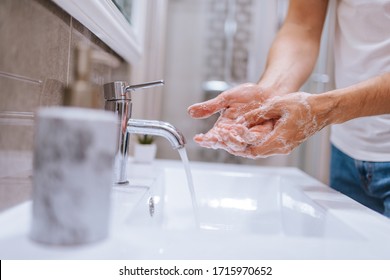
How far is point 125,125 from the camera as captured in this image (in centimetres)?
58

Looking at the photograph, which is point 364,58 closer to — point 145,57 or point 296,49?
point 296,49

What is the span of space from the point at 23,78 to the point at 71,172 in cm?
22

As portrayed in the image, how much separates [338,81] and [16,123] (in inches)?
28.8

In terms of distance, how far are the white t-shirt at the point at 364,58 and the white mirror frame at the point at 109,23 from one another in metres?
0.52

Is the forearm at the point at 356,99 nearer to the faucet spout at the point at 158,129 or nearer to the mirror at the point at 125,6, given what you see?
the faucet spout at the point at 158,129

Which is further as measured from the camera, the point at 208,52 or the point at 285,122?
the point at 208,52

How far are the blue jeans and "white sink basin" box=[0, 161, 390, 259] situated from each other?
9cm

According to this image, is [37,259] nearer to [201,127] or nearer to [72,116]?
[72,116]

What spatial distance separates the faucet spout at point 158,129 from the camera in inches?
22.1

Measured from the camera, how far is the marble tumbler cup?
0.80 ft

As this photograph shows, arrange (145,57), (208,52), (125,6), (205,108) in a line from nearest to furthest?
(205,108), (125,6), (145,57), (208,52)

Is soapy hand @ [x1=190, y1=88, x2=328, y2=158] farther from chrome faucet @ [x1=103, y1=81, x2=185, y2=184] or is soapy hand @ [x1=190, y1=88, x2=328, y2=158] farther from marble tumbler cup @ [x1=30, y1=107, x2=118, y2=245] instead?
marble tumbler cup @ [x1=30, y1=107, x2=118, y2=245]

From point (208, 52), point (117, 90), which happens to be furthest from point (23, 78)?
point (208, 52)

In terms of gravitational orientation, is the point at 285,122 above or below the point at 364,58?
below
